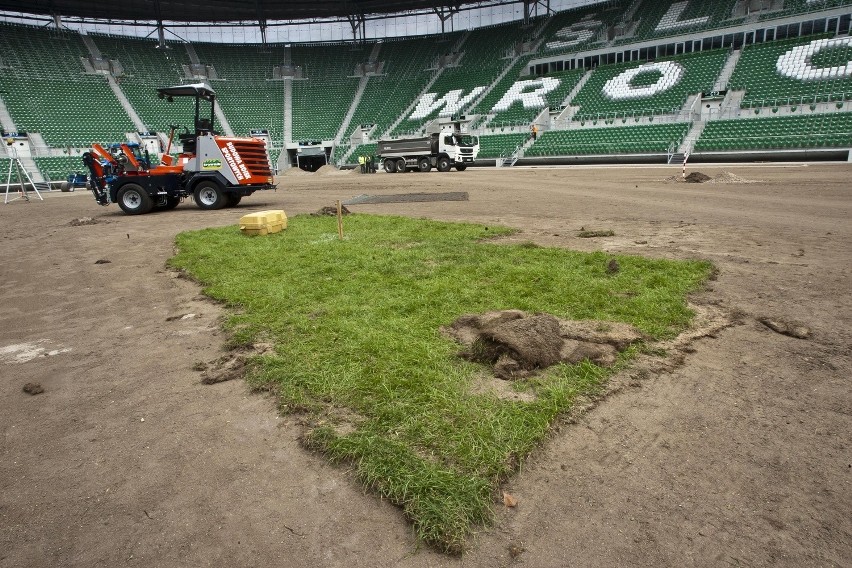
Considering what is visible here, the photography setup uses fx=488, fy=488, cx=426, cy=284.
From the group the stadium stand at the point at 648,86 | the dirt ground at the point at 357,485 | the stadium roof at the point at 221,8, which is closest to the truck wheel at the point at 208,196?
the dirt ground at the point at 357,485

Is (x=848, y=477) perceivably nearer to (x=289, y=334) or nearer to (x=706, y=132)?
(x=289, y=334)

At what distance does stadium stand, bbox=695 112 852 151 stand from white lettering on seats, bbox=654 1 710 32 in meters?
13.5

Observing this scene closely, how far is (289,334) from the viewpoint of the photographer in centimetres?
451

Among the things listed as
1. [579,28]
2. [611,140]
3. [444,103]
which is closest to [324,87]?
[444,103]

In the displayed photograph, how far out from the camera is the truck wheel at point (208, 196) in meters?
15.2

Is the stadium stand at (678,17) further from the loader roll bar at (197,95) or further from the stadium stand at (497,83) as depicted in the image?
the loader roll bar at (197,95)

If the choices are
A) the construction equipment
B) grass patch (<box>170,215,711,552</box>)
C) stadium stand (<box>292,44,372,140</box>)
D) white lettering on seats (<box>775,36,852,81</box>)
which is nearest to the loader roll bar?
the construction equipment

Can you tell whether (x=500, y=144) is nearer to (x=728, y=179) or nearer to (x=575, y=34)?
(x=575, y=34)

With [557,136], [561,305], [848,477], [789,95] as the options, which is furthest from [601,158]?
[848,477]

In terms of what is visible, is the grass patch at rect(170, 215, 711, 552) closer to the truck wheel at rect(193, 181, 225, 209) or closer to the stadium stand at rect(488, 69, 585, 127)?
the truck wheel at rect(193, 181, 225, 209)

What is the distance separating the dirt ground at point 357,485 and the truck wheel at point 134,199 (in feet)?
34.9

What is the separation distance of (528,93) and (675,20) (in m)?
13.2

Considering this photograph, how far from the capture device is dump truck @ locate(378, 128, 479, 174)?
115 feet

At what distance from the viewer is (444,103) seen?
46.9 metres
